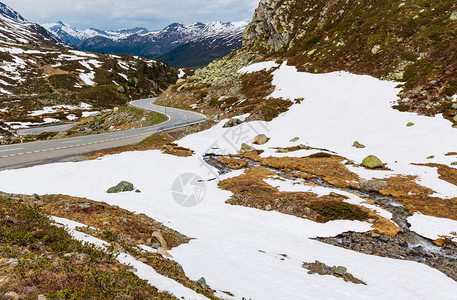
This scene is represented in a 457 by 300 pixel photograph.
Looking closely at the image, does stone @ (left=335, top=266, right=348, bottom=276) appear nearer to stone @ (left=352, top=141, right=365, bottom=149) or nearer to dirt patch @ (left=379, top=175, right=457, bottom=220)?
dirt patch @ (left=379, top=175, right=457, bottom=220)

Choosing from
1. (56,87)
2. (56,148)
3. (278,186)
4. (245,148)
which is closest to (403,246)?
(278,186)

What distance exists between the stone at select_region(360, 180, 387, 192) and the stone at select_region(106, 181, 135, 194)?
71.7 feet

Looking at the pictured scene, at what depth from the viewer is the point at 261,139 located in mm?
39062

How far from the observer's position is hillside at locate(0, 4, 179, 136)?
9969 cm

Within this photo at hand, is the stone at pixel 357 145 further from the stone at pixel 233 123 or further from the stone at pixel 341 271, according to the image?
the stone at pixel 341 271

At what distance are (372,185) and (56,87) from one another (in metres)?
171

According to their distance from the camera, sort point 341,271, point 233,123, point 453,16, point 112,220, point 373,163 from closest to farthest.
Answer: point 341,271 → point 112,220 → point 373,163 → point 453,16 → point 233,123

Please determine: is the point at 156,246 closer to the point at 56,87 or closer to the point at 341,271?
the point at 341,271

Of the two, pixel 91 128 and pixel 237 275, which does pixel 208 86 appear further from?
pixel 237 275

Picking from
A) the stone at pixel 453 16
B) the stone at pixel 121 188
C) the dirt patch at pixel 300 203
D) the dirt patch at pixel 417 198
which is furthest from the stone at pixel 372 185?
the stone at pixel 453 16

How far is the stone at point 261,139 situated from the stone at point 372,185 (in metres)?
18.6

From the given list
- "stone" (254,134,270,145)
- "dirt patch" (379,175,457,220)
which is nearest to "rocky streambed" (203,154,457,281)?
"dirt patch" (379,175,457,220)

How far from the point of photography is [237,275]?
32.8ft

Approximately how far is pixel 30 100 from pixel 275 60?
12225 centimetres
